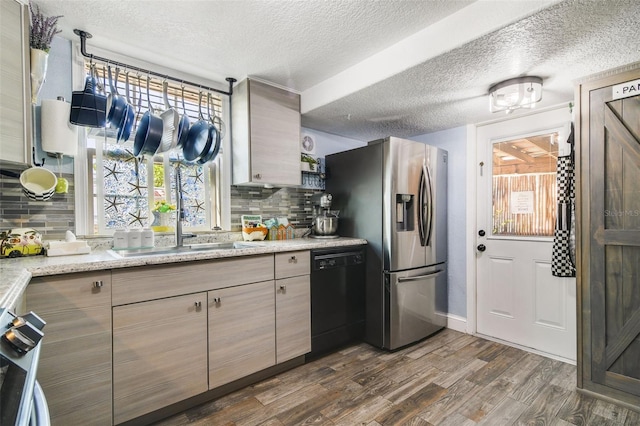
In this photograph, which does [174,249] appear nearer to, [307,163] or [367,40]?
[307,163]

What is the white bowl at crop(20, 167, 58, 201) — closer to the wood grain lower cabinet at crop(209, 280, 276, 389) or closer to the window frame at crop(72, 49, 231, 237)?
the window frame at crop(72, 49, 231, 237)

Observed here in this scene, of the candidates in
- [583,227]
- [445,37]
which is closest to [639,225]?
[583,227]

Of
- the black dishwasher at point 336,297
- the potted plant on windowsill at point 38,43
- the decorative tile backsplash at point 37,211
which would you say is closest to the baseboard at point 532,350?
the black dishwasher at point 336,297

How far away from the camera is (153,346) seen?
1.63 metres

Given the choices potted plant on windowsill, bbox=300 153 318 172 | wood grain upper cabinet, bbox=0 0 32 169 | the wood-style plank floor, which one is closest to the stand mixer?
potted plant on windowsill, bbox=300 153 318 172

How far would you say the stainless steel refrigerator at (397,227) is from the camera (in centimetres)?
256

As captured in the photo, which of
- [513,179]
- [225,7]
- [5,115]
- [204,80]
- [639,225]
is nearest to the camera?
[5,115]

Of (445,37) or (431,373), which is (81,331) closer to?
(431,373)

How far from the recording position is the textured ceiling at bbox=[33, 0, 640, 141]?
1516mm

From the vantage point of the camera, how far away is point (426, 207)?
110 inches

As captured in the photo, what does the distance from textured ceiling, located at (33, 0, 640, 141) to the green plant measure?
56 mm

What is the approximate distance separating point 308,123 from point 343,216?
38.4 inches

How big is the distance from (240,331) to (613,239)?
2.35 m

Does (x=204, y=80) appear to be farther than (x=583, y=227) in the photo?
Yes
